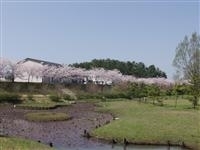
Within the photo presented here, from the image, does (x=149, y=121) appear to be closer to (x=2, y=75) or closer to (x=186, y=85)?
(x=186, y=85)

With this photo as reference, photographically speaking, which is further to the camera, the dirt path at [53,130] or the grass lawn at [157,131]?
the dirt path at [53,130]

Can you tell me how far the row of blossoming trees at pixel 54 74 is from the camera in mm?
103875

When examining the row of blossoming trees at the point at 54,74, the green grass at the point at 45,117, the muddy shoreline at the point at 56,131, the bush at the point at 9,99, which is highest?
the row of blossoming trees at the point at 54,74

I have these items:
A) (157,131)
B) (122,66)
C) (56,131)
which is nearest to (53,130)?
(56,131)

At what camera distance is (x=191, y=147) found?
79.4 ft

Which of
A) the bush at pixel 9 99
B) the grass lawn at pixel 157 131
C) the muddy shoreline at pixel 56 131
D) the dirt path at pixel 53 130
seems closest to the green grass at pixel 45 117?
the muddy shoreline at pixel 56 131

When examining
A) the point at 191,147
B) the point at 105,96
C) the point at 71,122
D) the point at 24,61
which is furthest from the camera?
the point at 24,61

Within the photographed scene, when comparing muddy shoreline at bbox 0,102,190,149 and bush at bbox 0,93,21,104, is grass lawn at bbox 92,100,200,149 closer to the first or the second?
muddy shoreline at bbox 0,102,190,149

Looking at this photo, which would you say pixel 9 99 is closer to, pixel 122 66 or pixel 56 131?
pixel 56 131

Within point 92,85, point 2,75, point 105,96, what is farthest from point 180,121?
point 2,75

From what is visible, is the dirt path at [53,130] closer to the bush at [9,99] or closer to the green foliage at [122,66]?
the bush at [9,99]

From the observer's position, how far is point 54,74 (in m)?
114

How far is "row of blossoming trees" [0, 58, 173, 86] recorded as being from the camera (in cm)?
10388

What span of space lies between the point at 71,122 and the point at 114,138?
1195cm
